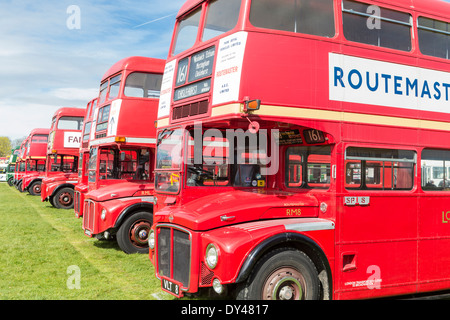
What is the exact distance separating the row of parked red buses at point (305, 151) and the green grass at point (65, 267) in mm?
743

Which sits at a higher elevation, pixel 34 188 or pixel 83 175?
pixel 83 175

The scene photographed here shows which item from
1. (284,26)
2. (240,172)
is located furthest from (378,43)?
(240,172)

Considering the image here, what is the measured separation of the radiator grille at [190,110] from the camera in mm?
5266

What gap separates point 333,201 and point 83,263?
15.6ft

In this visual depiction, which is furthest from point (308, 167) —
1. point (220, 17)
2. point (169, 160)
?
point (220, 17)

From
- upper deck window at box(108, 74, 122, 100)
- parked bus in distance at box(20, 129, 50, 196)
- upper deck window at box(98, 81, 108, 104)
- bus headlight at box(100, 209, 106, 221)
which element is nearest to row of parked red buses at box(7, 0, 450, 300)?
bus headlight at box(100, 209, 106, 221)

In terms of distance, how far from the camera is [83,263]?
7.89 meters

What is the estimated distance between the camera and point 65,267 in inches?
298

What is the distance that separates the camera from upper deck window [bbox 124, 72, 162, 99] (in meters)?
9.87

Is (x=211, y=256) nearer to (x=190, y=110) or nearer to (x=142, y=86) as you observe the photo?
(x=190, y=110)

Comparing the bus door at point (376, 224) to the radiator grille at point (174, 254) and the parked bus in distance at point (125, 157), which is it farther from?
the parked bus in distance at point (125, 157)

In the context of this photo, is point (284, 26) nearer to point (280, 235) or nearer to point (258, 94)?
point (258, 94)

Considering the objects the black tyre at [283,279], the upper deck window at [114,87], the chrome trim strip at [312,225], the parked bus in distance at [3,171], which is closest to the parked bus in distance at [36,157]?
the upper deck window at [114,87]

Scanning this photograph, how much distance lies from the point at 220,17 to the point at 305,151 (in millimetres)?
1902
